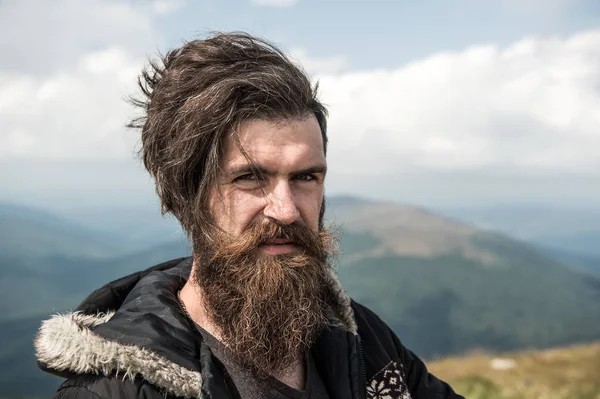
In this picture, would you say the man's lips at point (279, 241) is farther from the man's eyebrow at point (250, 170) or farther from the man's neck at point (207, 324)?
the man's neck at point (207, 324)

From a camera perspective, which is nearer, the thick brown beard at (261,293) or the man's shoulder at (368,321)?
the thick brown beard at (261,293)

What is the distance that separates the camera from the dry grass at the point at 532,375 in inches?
285

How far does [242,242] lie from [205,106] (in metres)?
0.72

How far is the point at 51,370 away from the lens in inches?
91.8

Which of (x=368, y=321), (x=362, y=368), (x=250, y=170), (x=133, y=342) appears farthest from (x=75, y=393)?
(x=368, y=321)

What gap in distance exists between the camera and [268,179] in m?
2.78

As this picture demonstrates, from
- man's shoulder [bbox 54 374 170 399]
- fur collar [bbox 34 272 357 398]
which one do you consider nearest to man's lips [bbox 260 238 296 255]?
fur collar [bbox 34 272 357 398]

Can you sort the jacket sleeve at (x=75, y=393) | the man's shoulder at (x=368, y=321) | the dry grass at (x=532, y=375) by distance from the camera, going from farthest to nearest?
the dry grass at (x=532, y=375), the man's shoulder at (x=368, y=321), the jacket sleeve at (x=75, y=393)

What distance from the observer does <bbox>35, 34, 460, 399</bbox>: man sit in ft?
9.00

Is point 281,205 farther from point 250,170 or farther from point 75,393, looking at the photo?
point 75,393

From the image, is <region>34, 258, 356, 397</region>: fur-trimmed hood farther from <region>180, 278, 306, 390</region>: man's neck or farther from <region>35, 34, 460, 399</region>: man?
<region>180, 278, 306, 390</region>: man's neck

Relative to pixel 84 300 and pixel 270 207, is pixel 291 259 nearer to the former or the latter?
pixel 270 207

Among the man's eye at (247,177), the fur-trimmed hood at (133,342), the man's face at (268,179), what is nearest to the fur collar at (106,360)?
the fur-trimmed hood at (133,342)

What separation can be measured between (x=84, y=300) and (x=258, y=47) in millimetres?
1661
